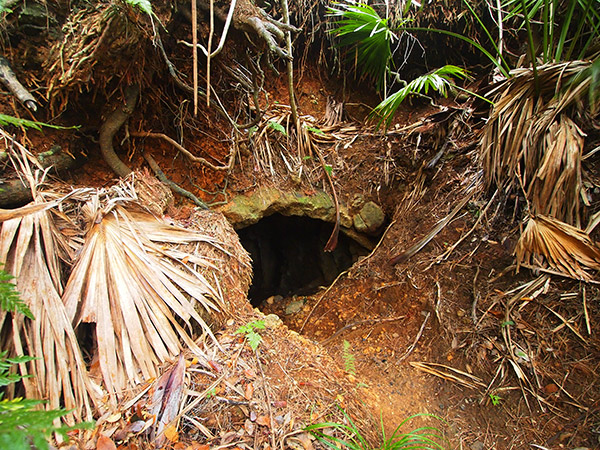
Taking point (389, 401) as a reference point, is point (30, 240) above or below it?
above

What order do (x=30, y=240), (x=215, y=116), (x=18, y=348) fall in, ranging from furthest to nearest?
(x=215, y=116)
(x=30, y=240)
(x=18, y=348)

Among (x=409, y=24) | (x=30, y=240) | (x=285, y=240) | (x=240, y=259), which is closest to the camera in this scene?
(x=30, y=240)

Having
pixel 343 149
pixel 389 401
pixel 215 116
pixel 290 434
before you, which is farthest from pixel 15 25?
pixel 389 401

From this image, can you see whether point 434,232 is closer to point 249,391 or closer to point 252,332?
point 252,332

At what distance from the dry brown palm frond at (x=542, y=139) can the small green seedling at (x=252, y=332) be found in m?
1.73

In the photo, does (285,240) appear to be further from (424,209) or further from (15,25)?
(15,25)

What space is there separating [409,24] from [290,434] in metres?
3.93

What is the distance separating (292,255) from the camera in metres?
4.31

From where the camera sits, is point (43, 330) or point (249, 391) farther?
point (249, 391)

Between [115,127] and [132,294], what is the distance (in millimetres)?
1324

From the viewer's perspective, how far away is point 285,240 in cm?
431

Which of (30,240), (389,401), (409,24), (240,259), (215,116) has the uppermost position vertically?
(409,24)

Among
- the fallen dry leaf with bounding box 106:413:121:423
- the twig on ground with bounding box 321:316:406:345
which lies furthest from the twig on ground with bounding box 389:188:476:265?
the fallen dry leaf with bounding box 106:413:121:423

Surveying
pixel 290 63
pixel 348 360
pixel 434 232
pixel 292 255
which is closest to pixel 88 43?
pixel 290 63
